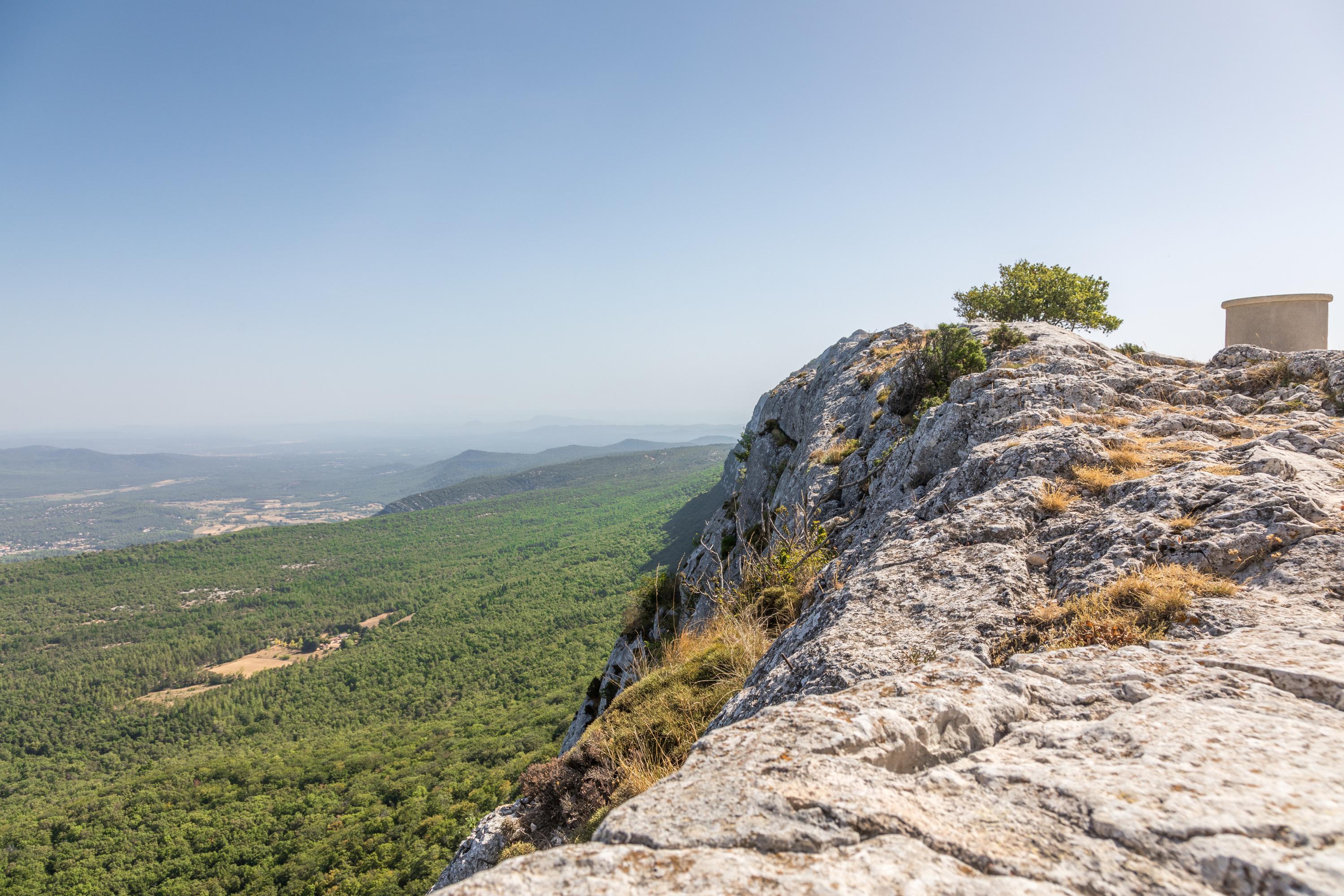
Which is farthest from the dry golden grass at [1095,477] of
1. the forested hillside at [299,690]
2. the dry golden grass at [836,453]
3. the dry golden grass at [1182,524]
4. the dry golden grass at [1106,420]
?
the forested hillside at [299,690]

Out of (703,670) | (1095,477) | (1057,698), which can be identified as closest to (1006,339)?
(1095,477)

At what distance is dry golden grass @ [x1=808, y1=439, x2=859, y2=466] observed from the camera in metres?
13.3

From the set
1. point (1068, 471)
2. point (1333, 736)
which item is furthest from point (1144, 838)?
point (1068, 471)

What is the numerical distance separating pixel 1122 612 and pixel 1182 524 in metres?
1.43

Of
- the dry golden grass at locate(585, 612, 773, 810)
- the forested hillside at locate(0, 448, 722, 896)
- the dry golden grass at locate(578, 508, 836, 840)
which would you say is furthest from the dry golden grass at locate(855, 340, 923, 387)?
the forested hillside at locate(0, 448, 722, 896)

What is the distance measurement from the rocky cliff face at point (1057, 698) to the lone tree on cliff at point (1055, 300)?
39.8ft

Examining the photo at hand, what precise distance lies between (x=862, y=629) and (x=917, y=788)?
2.18 meters

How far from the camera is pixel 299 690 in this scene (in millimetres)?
80125

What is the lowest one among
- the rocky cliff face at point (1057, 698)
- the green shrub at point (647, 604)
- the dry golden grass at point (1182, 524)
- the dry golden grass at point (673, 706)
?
the green shrub at point (647, 604)

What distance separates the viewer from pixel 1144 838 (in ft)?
6.66

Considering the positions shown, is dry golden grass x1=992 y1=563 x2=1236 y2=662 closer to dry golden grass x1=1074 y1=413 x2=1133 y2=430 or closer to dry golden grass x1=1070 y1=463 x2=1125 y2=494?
dry golden grass x1=1070 y1=463 x2=1125 y2=494

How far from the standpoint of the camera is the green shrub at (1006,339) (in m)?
12.2

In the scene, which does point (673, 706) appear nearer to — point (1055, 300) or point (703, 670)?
point (703, 670)

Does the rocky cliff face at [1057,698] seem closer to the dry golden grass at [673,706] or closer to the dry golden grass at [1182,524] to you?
the dry golden grass at [1182,524]
